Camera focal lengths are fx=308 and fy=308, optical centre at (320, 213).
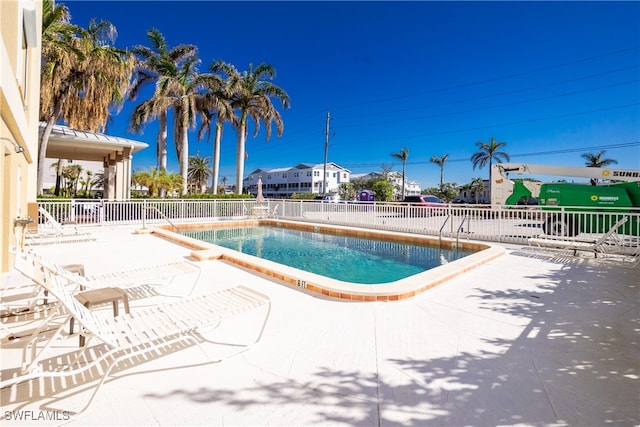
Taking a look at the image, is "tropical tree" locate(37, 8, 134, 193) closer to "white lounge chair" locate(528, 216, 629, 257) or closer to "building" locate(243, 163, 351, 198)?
"white lounge chair" locate(528, 216, 629, 257)

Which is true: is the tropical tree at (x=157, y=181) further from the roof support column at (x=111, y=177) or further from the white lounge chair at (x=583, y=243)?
the white lounge chair at (x=583, y=243)

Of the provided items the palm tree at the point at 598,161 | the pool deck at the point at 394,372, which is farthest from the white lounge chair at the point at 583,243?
the palm tree at the point at 598,161

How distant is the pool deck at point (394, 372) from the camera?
1.95 metres

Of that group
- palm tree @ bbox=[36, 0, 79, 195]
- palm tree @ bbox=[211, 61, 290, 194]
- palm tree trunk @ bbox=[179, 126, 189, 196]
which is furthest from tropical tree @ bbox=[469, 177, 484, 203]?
palm tree @ bbox=[36, 0, 79, 195]

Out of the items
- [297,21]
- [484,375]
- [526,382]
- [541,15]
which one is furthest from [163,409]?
[297,21]

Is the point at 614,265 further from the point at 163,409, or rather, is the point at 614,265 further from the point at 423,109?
the point at 423,109

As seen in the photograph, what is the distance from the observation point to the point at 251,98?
70.1 ft

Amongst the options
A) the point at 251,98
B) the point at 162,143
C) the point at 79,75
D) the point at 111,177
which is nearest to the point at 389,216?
the point at 251,98

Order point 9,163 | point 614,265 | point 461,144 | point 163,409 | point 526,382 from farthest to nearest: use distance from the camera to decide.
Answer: point 461,144
point 614,265
point 9,163
point 526,382
point 163,409

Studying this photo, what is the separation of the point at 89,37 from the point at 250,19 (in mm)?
7254

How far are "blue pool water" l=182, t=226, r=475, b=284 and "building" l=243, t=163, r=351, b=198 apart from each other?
40.6 metres

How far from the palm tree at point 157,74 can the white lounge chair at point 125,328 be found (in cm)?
1889

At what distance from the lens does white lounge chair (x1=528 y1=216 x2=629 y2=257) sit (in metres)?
6.57

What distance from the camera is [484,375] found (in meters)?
2.39
